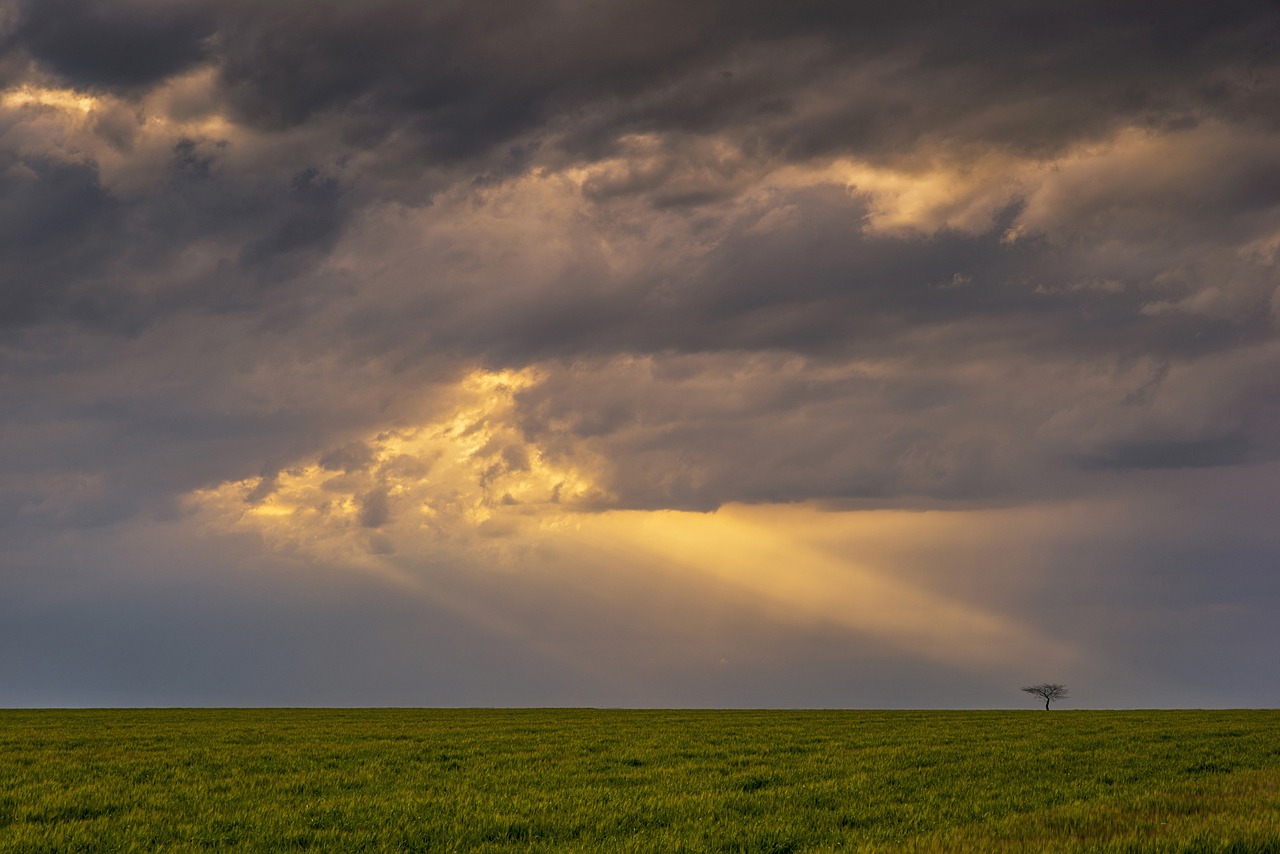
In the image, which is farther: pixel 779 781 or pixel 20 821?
pixel 779 781

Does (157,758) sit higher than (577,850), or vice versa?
(577,850)

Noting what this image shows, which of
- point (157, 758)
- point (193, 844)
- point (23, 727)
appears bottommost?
point (23, 727)

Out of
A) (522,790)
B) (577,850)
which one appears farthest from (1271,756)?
(577,850)

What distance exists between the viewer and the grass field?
1337 cm

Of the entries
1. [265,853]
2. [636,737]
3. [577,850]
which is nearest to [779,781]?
[577,850]

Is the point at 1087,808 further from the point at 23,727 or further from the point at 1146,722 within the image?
the point at 23,727

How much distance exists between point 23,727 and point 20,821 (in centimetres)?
3507

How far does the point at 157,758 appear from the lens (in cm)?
2558

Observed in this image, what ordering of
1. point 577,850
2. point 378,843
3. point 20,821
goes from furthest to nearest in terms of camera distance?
1. point 20,821
2. point 378,843
3. point 577,850

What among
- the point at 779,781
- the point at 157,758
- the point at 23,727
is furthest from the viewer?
the point at 23,727

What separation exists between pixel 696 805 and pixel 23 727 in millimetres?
41316

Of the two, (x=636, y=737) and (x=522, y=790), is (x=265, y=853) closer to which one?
(x=522, y=790)

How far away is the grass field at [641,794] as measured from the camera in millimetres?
13367

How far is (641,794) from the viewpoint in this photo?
18.1 meters
